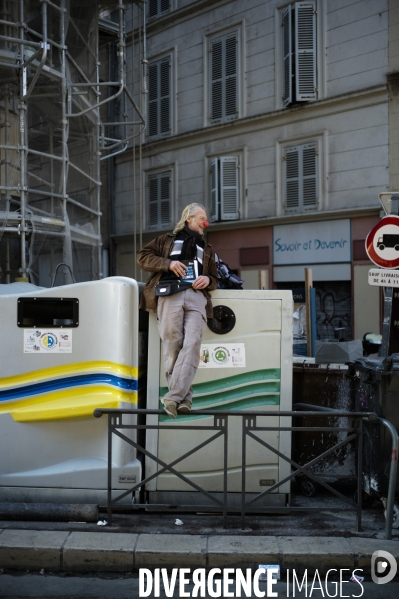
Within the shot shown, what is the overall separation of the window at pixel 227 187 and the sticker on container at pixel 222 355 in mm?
13641

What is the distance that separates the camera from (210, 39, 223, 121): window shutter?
1923 cm

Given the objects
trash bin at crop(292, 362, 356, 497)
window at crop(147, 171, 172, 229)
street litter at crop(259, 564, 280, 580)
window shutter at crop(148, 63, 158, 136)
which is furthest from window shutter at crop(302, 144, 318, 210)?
street litter at crop(259, 564, 280, 580)

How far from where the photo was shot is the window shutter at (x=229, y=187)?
19031 millimetres

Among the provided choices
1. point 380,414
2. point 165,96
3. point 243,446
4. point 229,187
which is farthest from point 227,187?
point 243,446

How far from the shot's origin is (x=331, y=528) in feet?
17.1

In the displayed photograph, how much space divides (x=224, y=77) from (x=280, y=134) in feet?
8.06

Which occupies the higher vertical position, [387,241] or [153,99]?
[153,99]

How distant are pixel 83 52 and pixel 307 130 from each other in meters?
5.75

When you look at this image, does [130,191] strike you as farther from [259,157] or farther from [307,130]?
[307,130]

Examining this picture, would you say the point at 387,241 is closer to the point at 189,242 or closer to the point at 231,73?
the point at 189,242

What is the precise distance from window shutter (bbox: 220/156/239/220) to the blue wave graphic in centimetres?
1390

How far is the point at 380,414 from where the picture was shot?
540 centimetres

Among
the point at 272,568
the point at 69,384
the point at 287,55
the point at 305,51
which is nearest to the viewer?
the point at 272,568

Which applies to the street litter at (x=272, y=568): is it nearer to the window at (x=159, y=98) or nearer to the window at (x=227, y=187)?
the window at (x=227, y=187)
